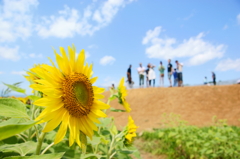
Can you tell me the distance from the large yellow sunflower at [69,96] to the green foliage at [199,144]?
2.63 metres

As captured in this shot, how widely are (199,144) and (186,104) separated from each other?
699 cm

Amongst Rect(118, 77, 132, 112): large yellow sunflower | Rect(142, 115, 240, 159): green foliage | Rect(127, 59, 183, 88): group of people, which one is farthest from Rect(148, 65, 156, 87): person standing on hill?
Rect(118, 77, 132, 112): large yellow sunflower

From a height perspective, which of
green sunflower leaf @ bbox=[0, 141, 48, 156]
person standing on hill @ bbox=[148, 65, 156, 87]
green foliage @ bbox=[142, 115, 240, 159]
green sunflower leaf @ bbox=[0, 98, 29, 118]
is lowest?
green foliage @ bbox=[142, 115, 240, 159]

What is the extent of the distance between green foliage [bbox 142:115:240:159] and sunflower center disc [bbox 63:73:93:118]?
2.64 metres

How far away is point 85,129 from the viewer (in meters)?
0.88

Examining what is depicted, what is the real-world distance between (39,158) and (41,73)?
0.35 metres

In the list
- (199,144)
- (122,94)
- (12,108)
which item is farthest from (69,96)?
(199,144)

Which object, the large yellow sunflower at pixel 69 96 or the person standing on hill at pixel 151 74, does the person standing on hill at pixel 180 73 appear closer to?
the person standing on hill at pixel 151 74

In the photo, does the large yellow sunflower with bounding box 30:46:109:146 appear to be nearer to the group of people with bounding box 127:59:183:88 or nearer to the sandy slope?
the sandy slope

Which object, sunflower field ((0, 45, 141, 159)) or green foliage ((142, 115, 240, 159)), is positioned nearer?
sunflower field ((0, 45, 141, 159))

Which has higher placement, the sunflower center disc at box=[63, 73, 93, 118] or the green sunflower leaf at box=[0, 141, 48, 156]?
the sunflower center disc at box=[63, 73, 93, 118]

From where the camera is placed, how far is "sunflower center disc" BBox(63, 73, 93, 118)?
0.84 meters

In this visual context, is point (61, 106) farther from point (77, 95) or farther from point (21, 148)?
point (21, 148)

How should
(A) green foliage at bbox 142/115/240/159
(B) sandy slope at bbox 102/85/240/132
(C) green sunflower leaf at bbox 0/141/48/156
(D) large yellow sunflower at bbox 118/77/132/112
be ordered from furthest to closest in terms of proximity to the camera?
(B) sandy slope at bbox 102/85/240/132
(A) green foliage at bbox 142/115/240/159
(D) large yellow sunflower at bbox 118/77/132/112
(C) green sunflower leaf at bbox 0/141/48/156
